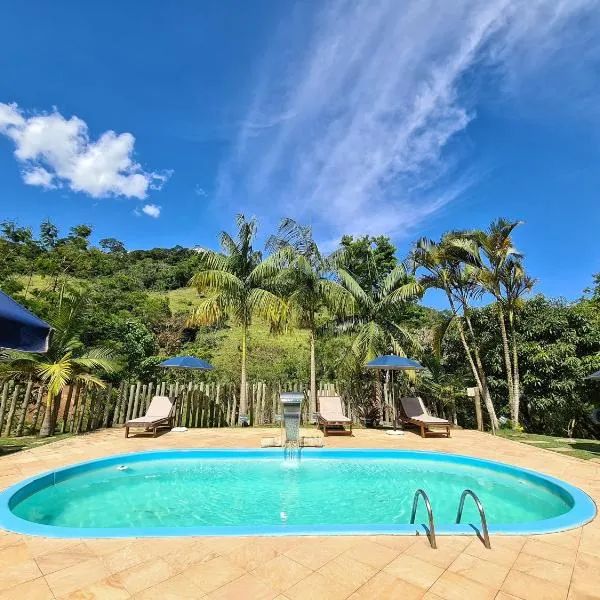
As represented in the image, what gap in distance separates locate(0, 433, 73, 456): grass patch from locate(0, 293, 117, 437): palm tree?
0.32 m

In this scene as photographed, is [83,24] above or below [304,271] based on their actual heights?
above

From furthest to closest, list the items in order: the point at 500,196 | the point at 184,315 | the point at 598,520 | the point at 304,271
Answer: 1. the point at 184,315
2. the point at 500,196
3. the point at 304,271
4. the point at 598,520

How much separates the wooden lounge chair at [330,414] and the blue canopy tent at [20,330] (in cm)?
843

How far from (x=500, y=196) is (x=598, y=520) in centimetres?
1429

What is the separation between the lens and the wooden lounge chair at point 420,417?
401 inches

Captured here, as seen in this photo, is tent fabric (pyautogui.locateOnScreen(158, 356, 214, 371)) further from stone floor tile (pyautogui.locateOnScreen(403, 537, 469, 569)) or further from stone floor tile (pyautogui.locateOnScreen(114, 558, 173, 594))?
stone floor tile (pyautogui.locateOnScreen(403, 537, 469, 569))

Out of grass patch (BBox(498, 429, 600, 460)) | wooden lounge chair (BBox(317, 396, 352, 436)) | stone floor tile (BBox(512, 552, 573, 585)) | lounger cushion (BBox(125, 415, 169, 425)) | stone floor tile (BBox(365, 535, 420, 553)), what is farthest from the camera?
wooden lounge chair (BBox(317, 396, 352, 436))

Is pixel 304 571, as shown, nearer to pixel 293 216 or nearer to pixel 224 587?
pixel 224 587

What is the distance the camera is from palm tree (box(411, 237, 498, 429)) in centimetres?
1311

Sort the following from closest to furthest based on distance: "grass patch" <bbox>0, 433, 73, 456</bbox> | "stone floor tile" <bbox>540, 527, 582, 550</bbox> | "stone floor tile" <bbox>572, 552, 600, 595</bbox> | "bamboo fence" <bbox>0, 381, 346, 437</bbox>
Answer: "stone floor tile" <bbox>572, 552, 600, 595</bbox>
"stone floor tile" <bbox>540, 527, 582, 550</bbox>
"grass patch" <bbox>0, 433, 73, 456</bbox>
"bamboo fence" <bbox>0, 381, 346, 437</bbox>

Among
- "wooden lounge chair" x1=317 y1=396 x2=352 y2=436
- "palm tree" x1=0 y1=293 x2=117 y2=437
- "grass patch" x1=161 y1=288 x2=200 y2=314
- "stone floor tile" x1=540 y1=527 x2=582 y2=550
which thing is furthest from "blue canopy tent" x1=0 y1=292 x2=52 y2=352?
"grass patch" x1=161 y1=288 x2=200 y2=314

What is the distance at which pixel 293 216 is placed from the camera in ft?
42.6

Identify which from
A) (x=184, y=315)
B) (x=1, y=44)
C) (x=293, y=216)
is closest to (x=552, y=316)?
(x=293, y=216)

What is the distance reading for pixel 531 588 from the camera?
2.95 meters
